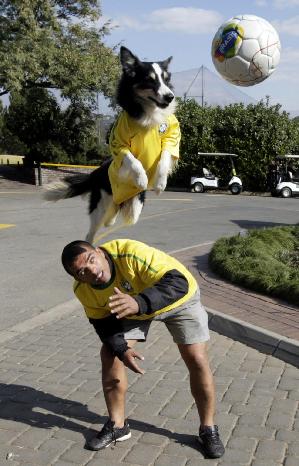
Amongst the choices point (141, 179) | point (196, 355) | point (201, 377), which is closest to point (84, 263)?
point (196, 355)

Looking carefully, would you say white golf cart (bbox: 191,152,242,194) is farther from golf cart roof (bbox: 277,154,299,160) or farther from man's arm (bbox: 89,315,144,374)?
man's arm (bbox: 89,315,144,374)

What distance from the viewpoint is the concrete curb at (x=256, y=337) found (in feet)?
16.4

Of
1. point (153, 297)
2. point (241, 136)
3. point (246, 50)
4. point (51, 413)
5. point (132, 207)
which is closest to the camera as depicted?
point (153, 297)

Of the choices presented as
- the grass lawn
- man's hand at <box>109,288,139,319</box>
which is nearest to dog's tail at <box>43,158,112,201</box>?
man's hand at <box>109,288,139,319</box>

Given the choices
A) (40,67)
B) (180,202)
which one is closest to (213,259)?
(180,202)

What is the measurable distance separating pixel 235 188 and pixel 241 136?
A: 9.05ft

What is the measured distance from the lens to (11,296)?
24.0 feet

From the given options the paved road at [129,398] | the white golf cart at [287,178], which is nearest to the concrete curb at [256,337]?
the paved road at [129,398]

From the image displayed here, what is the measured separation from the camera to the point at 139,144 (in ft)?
14.1

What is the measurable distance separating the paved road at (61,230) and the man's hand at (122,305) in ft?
11.8

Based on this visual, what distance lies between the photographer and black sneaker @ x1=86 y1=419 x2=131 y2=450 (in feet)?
11.7

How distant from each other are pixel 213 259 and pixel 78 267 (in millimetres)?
5413

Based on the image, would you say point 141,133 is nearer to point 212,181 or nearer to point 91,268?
point 91,268

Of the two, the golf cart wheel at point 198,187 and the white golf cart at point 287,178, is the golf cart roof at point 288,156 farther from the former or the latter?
the golf cart wheel at point 198,187
